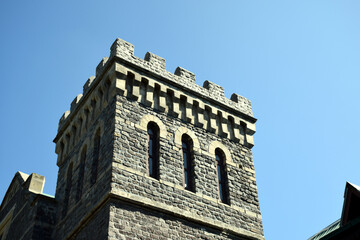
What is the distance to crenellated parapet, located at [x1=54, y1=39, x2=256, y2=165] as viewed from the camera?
16.8 metres

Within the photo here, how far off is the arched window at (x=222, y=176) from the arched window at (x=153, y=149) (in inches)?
96.5

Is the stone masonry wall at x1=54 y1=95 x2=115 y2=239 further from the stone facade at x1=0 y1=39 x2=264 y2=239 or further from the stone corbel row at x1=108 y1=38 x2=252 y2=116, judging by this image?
the stone corbel row at x1=108 y1=38 x2=252 y2=116

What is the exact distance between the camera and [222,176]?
671 inches

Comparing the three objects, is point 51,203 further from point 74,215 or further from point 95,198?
point 95,198

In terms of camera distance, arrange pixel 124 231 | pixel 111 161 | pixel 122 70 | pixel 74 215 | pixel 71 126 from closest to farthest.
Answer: pixel 124 231, pixel 111 161, pixel 74 215, pixel 122 70, pixel 71 126

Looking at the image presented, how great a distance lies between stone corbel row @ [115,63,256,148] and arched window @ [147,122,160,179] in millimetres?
835

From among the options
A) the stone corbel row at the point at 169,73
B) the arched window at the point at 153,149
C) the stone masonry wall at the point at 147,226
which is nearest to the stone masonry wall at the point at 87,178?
the stone masonry wall at the point at 147,226

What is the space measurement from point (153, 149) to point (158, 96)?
2.16 m

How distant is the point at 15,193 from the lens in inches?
792

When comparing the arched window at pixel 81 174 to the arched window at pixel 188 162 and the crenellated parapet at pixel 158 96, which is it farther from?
the arched window at pixel 188 162

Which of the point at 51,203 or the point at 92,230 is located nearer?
the point at 92,230

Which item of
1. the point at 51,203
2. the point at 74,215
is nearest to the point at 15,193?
the point at 51,203

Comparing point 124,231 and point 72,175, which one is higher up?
point 72,175

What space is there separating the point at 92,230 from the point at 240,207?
502 cm
